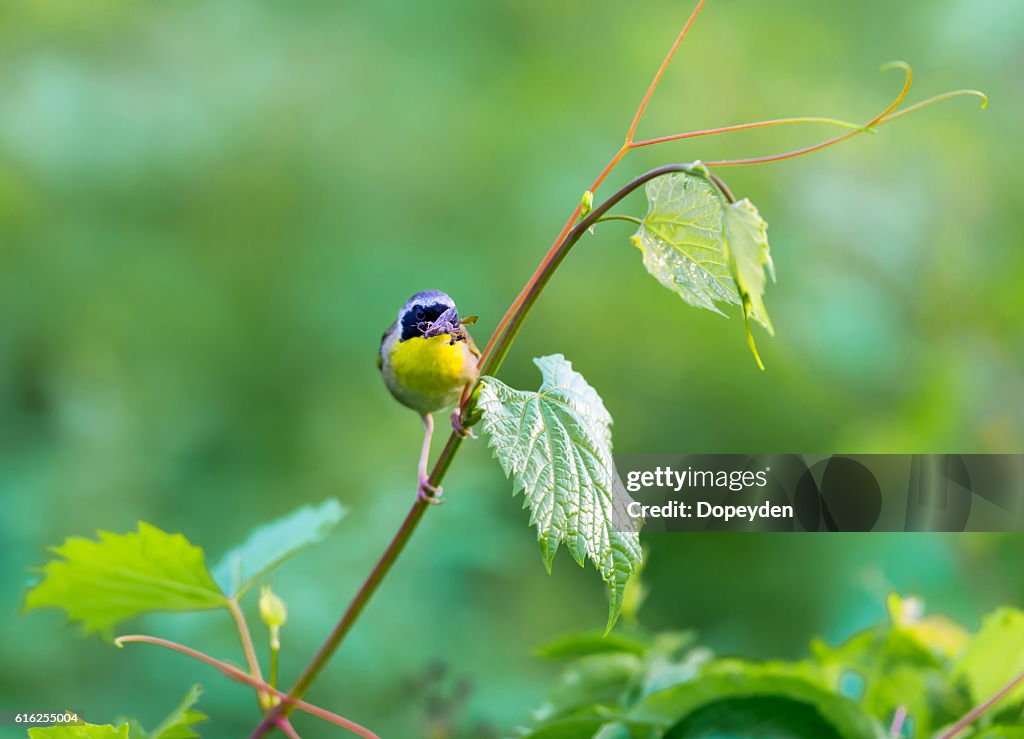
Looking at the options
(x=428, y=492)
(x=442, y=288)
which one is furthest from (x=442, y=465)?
(x=442, y=288)

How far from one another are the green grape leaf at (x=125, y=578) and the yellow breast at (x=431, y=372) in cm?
18

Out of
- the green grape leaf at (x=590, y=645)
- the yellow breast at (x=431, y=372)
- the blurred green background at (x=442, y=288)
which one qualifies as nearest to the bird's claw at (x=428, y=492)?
the yellow breast at (x=431, y=372)

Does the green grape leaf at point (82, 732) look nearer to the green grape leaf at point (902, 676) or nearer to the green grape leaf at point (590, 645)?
the green grape leaf at point (590, 645)

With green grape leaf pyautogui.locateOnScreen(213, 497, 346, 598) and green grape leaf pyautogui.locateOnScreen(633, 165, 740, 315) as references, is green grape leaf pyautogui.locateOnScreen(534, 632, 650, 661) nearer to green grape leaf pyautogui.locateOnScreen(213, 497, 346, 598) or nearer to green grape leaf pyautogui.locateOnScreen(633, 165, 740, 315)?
green grape leaf pyautogui.locateOnScreen(213, 497, 346, 598)

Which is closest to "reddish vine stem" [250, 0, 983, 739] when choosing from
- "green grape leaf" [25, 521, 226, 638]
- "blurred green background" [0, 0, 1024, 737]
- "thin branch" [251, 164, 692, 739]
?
"thin branch" [251, 164, 692, 739]

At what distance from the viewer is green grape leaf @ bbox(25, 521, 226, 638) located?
0.67 m

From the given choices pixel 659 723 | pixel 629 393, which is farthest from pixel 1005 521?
pixel 629 393

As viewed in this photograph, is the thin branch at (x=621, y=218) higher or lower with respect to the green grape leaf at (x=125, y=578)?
higher

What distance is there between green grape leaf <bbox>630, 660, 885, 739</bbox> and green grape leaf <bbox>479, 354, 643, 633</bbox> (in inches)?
5.4

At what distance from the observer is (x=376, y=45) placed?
301cm

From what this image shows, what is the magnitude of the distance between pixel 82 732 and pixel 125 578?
0.15 metres

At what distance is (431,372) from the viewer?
2.34ft

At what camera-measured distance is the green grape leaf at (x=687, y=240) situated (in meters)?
0.54

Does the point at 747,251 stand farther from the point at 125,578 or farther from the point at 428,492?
the point at 125,578
